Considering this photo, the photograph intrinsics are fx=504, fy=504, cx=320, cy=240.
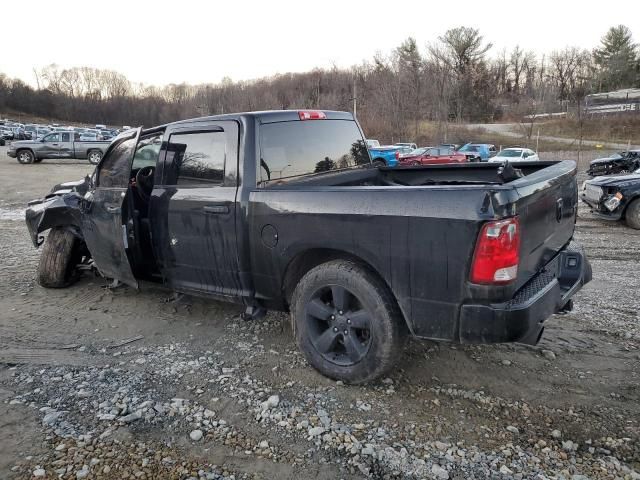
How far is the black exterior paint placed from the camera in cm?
288

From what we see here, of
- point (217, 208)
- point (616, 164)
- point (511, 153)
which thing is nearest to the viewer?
point (217, 208)

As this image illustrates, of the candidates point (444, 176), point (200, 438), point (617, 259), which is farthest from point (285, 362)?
point (617, 259)

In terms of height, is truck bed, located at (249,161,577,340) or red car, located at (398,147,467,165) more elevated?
truck bed, located at (249,161,577,340)

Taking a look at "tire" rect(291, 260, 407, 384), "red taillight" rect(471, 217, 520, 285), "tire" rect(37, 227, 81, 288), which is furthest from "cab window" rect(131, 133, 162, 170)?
"red taillight" rect(471, 217, 520, 285)

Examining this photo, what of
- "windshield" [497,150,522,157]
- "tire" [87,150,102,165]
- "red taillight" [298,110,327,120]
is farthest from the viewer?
"windshield" [497,150,522,157]

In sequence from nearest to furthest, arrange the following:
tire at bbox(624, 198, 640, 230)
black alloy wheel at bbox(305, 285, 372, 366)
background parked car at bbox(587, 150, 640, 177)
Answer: black alloy wheel at bbox(305, 285, 372, 366)
tire at bbox(624, 198, 640, 230)
background parked car at bbox(587, 150, 640, 177)

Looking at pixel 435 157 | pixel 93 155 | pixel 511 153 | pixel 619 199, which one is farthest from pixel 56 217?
pixel 511 153

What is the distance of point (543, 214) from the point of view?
326 centimetres

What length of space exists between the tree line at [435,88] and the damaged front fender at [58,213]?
51821 millimetres

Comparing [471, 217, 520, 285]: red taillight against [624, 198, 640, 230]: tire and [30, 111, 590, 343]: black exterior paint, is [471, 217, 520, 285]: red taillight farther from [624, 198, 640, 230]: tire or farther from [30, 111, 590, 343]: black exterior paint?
[624, 198, 640, 230]: tire

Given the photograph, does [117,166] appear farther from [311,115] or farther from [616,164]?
[616,164]

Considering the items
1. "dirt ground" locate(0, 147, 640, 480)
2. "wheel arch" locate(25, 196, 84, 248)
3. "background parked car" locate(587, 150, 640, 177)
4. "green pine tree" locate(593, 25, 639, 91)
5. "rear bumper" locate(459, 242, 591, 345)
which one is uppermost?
"green pine tree" locate(593, 25, 639, 91)

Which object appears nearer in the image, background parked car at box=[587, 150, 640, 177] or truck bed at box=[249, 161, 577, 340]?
truck bed at box=[249, 161, 577, 340]

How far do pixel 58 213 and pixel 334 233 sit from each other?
3.83 metres
